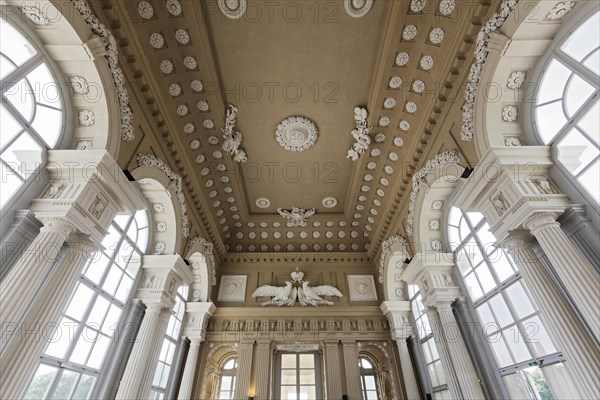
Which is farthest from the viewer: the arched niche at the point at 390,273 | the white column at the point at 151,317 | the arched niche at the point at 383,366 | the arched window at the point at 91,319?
the arched niche at the point at 390,273

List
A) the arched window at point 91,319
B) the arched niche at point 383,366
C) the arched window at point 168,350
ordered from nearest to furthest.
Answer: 1. the arched window at point 91,319
2. the arched window at point 168,350
3. the arched niche at point 383,366

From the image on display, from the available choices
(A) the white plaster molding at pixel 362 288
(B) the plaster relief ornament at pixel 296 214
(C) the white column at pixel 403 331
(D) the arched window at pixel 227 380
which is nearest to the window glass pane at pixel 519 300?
(C) the white column at pixel 403 331

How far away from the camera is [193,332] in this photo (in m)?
9.71

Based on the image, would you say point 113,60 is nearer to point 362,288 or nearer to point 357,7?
point 357,7

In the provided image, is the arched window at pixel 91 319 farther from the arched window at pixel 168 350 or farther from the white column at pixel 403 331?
the white column at pixel 403 331

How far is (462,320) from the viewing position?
680 centimetres

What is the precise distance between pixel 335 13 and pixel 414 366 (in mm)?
10101

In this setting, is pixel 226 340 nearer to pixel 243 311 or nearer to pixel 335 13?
pixel 243 311

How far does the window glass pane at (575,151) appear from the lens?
4109 mm

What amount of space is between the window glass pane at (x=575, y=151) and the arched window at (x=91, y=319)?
7906 mm

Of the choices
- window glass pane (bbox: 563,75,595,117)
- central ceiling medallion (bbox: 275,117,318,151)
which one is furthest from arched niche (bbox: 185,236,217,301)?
window glass pane (bbox: 563,75,595,117)

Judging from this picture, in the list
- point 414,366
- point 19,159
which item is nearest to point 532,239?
point 414,366

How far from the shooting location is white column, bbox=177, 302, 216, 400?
8945 mm

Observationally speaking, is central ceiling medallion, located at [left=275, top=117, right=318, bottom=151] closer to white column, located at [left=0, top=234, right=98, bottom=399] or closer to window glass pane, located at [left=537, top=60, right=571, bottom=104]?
window glass pane, located at [left=537, top=60, right=571, bottom=104]
